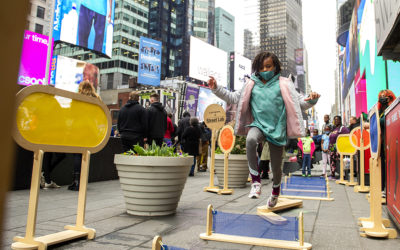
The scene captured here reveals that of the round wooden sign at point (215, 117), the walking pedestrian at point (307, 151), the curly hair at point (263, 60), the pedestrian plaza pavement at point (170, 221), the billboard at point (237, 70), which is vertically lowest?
the pedestrian plaza pavement at point (170, 221)

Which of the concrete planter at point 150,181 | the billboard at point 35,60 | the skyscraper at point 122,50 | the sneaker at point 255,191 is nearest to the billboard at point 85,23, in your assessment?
the billboard at point 35,60

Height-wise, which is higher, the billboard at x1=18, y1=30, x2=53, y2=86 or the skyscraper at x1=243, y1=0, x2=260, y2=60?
the skyscraper at x1=243, y1=0, x2=260, y2=60

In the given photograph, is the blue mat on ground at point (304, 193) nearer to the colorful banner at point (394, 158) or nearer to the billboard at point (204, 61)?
the colorful banner at point (394, 158)

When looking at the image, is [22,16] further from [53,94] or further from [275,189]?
[275,189]

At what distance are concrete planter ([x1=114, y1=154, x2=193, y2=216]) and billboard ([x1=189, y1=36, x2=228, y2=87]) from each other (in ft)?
122

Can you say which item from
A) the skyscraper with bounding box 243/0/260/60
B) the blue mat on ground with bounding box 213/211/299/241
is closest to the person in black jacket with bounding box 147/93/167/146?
the blue mat on ground with bounding box 213/211/299/241

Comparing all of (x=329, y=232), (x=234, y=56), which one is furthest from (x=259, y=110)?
(x=234, y=56)

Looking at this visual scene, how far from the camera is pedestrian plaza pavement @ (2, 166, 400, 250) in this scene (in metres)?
2.72

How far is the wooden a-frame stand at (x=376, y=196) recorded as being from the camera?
9.96ft

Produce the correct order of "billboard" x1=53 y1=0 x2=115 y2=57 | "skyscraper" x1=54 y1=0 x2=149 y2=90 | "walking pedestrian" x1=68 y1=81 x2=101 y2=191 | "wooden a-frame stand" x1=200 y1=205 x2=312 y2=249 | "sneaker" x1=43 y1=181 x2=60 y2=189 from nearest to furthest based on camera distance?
"wooden a-frame stand" x1=200 y1=205 x2=312 y2=249, "walking pedestrian" x1=68 y1=81 x2=101 y2=191, "sneaker" x1=43 y1=181 x2=60 y2=189, "billboard" x1=53 y1=0 x2=115 y2=57, "skyscraper" x1=54 y1=0 x2=149 y2=90

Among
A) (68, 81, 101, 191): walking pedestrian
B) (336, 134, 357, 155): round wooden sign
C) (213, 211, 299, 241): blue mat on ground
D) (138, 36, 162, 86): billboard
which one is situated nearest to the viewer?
(213, 211, 299, 241): blue mat on ground

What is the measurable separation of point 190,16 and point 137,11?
20.8 metres

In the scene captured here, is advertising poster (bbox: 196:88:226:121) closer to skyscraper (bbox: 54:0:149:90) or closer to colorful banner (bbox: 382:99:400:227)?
skyscraper (bbox: 54:0:149:90)

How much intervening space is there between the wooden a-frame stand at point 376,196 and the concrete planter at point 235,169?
3365 millimetres
